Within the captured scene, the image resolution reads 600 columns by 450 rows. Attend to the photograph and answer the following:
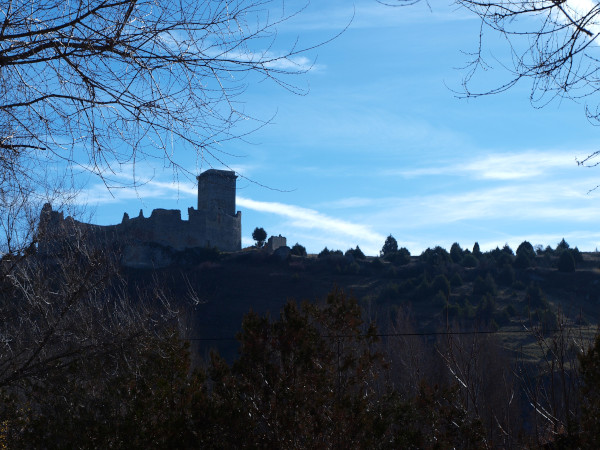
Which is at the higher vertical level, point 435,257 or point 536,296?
point 435,257

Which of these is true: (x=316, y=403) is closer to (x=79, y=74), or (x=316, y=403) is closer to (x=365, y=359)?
(x=365, y=359)

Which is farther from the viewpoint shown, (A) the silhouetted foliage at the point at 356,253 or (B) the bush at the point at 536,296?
(A) the silhouetted foliage at the point at 356,253

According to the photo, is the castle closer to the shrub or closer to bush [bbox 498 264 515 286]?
the shrub

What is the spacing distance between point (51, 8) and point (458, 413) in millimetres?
4306

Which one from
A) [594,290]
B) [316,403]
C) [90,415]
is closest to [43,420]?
[90,415]

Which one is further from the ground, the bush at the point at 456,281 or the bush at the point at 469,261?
the bush at the point at 469,261

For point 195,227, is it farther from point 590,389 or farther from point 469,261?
point 590,389

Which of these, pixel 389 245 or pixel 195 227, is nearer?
pixel 195 227

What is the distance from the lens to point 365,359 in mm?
6367

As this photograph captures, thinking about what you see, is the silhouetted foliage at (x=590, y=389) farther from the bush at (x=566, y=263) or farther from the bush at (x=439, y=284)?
the bush at (x=566, y=263)

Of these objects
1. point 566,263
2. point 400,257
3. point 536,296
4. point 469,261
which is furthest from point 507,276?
point 400,257

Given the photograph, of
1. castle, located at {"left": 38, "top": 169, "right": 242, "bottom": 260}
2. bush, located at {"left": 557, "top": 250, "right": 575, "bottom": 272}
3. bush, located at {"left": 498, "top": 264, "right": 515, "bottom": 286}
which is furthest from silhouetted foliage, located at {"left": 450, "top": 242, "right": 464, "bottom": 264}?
castle, located at {"left": 38, "top": 169, "right": 242, "bottom": 260}

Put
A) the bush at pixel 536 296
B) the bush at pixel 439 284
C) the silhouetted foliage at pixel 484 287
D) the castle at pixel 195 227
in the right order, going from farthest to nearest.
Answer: the castle at pixel 195 227 → the bush at pixel 439 284 → the silhouetted foliage at pixel 484 287 → the bush at pixel 536 296

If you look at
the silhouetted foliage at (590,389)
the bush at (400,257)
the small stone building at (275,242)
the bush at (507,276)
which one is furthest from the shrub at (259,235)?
the silhouetted foliage at (590,389)
